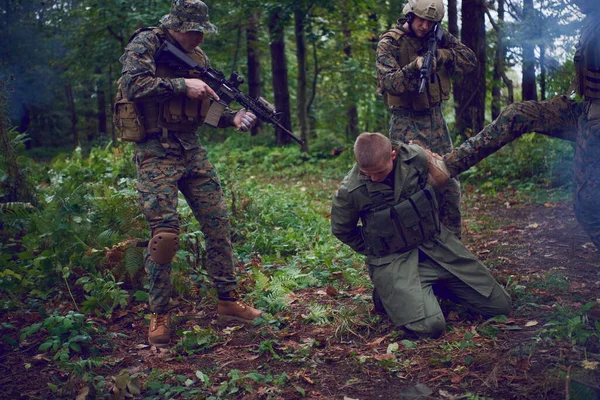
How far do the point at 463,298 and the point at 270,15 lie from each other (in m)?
10.7

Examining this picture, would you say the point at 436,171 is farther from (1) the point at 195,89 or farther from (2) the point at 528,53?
(2) the point at 528,53

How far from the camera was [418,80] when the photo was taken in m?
5.25

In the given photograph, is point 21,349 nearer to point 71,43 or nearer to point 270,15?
point 270,15

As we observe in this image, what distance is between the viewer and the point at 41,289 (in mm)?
5219

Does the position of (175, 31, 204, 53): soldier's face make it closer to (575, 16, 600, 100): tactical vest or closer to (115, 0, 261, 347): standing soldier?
(115, 0, 261, 347): standing soldier

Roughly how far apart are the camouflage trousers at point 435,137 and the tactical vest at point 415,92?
9cm

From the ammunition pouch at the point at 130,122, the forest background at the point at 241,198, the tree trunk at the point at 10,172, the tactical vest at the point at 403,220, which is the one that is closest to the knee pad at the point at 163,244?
the forest background at the point at 241,198

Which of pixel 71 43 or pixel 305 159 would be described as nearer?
pixel 305 159

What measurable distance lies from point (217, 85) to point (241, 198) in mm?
2854

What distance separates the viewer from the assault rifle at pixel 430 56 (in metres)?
5.14

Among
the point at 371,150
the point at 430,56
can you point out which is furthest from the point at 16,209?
the point at 430,56

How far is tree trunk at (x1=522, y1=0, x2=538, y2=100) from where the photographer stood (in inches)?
417

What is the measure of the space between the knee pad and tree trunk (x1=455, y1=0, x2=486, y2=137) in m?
7.19

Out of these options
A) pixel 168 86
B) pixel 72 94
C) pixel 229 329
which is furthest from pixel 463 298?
pixel 72 94
